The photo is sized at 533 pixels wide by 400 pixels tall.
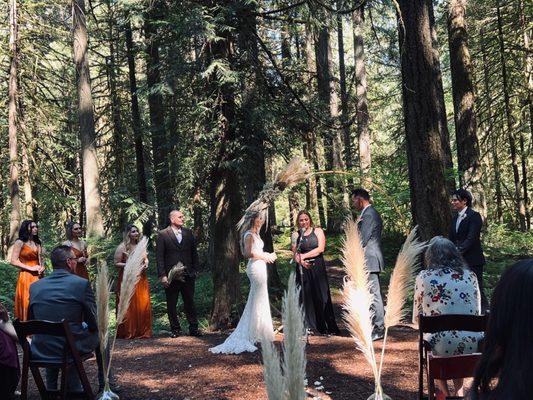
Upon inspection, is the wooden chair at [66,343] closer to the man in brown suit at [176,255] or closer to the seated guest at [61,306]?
the seated guest at [61,306]

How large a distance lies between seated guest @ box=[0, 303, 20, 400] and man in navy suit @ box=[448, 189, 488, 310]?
5.57 metres

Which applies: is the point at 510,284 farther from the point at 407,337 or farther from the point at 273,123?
the point at 273,123

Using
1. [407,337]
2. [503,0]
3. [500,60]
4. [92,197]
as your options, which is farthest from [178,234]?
[503,0]

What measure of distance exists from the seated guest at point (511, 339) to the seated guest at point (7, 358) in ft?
13.7

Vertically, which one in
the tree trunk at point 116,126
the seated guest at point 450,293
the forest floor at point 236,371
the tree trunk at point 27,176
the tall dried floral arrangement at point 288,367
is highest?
the tree trunk at point 116,126

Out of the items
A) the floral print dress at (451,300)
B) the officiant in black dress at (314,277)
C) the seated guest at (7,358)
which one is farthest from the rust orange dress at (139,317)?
the floral print dress at (451,300)

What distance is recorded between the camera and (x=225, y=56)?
31.9 feet

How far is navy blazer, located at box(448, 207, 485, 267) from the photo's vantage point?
7.57 meters

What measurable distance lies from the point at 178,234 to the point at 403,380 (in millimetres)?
4310

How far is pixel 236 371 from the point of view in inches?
268

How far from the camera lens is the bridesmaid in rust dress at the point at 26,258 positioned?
336 inches

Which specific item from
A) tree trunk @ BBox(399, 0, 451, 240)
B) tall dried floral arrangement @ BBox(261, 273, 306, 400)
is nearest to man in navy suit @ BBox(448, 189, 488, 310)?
tree trunk @ BBox(399, 0, 451, 240)

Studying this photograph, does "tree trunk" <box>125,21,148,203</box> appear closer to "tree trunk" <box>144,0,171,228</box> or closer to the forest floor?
"tree trunk" <box>144,0,171,228</box>

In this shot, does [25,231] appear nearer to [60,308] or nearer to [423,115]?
[60,308]
